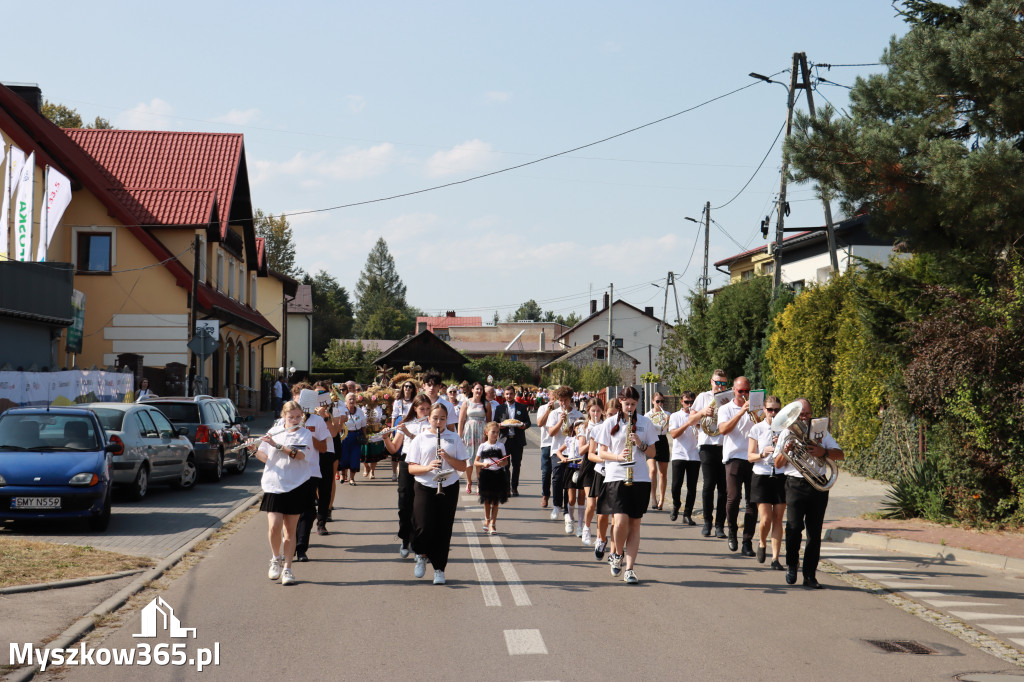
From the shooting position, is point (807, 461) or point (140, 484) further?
point (140, 484)

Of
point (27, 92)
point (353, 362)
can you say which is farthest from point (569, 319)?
point (27, 92)

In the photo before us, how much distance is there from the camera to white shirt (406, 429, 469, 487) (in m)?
9.66

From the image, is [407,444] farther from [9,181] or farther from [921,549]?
[9,181]

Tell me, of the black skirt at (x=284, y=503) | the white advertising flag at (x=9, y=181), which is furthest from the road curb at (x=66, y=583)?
the white advertising flag at (x=9, y=181)

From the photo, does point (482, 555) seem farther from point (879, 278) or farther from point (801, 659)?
point (879, 278)

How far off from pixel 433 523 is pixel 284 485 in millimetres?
1427

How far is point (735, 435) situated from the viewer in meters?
11.7

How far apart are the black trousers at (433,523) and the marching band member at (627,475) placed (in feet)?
5.01

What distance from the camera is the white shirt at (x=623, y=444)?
380 inches

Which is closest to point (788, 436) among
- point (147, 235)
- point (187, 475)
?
point (187, 475)

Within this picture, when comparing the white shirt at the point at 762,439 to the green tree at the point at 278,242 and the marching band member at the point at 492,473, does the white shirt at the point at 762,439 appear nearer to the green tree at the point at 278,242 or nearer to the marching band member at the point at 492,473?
the marching band member at the point at 492,473

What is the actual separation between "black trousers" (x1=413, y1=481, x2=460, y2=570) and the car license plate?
527cm

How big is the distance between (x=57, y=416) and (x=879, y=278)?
11649 millimetres

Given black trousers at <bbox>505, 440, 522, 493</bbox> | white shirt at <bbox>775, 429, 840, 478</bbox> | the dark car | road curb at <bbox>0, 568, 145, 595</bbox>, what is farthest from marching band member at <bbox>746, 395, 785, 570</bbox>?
the dark car
